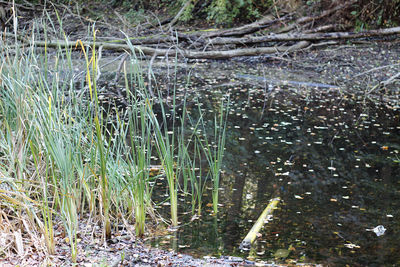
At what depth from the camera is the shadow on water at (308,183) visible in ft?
9.95

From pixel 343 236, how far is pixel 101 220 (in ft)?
5.31

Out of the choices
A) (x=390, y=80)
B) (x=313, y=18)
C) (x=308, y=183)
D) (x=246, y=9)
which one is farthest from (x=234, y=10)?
(x=308, y=183)

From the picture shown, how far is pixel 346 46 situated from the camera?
941 centimetres

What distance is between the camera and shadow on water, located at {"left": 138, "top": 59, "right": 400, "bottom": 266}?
303 centimetres

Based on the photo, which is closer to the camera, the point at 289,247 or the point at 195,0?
the point at 289,247

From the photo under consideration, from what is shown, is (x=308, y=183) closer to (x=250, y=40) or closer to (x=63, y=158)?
(x=63, y=158)

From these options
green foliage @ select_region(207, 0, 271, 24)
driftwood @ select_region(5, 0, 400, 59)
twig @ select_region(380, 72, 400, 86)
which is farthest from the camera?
green foliage @ select_region(207, 0, 271, 24)

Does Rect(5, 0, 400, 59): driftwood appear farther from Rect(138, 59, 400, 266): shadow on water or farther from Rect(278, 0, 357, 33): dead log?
Rect(138, 59, 400, 266): shadow on water

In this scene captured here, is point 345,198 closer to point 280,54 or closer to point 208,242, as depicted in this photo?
point 208,242

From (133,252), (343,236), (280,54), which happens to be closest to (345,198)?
(343,236)

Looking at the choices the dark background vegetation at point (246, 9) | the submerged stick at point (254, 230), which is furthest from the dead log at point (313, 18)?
the submerged stick at point (254, 230)

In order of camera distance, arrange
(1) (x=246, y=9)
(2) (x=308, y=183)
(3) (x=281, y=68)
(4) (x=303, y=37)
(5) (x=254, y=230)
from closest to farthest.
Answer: (5) (x=254, y=230)
(2) (x=308, y=183)
(3) (x=281, y=68)
(4) (x=303, y=37)
(1) (x=246, y=9)

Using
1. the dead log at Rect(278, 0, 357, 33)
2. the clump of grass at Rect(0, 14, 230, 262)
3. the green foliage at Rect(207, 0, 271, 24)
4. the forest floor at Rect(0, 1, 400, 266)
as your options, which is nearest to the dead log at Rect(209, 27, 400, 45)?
the forest floor at Rect(0, 1, 400, 266)

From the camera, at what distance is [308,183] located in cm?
411
